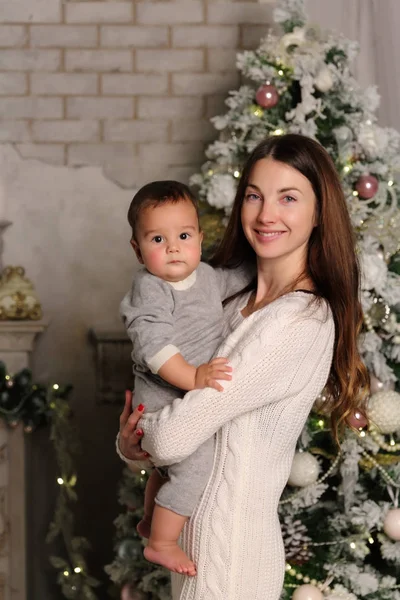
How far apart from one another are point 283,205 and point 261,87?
1.01 m

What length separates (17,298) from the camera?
3.40 metres

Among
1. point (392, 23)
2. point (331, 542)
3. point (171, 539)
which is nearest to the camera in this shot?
point (171, 539)

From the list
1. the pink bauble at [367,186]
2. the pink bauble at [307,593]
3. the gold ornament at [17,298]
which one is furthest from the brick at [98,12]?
the pink bauble at [307,593]

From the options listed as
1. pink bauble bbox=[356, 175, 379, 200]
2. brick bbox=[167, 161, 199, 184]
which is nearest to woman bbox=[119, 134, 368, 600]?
pink bauble bbox=[356, 175, 379, 200]

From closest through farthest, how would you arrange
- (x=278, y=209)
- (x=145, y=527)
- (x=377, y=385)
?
(x=278, y=209)
(x=145, y=527)
(x=377, y=385)

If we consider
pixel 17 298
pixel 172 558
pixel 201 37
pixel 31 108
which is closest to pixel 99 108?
pixel 31 108

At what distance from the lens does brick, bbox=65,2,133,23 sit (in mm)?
3574

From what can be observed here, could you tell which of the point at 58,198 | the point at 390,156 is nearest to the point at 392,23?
the point at 390,156

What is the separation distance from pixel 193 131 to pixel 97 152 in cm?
41

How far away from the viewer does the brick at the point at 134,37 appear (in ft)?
11.8

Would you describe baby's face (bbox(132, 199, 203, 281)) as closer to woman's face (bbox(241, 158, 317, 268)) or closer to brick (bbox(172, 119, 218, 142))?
→ woman's face (bbox(241, 158, 317, 268))

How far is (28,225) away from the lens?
3.67 m

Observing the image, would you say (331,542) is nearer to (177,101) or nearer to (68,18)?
(177,101)

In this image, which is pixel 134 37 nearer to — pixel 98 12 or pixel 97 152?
pixel 98 12
